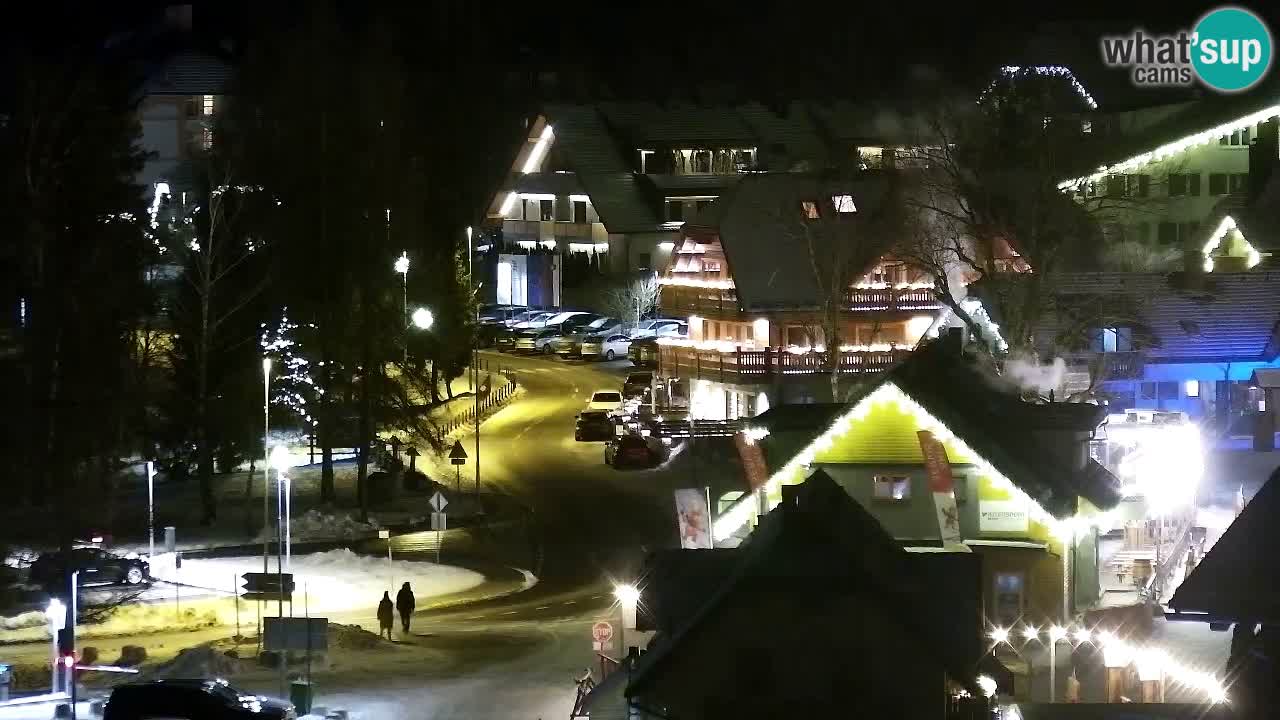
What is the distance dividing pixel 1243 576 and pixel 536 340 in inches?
2699

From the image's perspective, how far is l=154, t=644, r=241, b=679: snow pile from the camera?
99.6ft

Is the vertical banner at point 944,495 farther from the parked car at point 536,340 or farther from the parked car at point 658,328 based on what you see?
the parked car at point 536,340

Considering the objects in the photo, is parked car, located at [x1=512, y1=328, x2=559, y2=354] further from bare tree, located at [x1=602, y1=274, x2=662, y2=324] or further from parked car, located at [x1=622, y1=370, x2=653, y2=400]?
parked car, located at [x1=622, y1=370, x2=653, y2=400]

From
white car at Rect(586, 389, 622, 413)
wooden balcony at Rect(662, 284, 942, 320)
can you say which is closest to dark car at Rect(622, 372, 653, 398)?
white car at Rect(586, 389, 622, 413)

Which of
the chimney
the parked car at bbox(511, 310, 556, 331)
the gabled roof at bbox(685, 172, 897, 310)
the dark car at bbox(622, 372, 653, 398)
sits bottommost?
the dark car at bbox(622, 372, 653, 398)

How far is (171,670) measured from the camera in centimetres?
3042

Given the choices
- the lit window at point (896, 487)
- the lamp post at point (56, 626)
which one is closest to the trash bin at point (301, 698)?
the lamp post at point (56, 626)

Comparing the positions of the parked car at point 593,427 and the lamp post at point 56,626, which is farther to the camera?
the parked car at point 593,427

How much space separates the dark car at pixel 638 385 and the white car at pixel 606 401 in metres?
0.83

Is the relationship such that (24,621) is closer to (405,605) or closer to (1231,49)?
(405,605)

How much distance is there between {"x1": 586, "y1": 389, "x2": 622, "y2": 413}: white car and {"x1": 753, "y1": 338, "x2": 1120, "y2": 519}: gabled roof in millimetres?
30417

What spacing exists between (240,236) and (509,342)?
32.4 meters

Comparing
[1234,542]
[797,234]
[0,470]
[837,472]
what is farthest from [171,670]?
[797,234]

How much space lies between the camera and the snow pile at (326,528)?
50.3 m
